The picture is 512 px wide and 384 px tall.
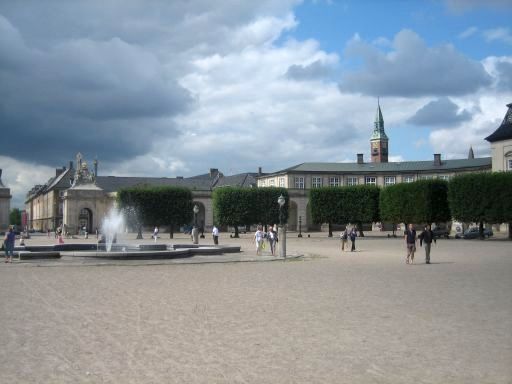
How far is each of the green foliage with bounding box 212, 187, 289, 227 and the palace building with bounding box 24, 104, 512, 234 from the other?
718 cm

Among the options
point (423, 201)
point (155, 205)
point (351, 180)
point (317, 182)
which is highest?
point (351, 180)

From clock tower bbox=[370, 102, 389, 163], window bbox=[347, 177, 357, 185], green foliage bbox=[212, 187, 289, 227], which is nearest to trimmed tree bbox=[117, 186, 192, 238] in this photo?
green foliage bbox=[212, 187, 289, 227]

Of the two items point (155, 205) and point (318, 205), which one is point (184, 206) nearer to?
point (155, 205)

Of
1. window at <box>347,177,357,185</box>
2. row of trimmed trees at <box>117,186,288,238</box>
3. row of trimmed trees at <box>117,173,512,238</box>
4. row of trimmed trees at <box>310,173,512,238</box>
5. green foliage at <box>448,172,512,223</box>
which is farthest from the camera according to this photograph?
window at <box>347,177,357,185</box>

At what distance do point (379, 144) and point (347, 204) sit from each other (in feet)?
261

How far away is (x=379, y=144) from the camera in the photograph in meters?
152

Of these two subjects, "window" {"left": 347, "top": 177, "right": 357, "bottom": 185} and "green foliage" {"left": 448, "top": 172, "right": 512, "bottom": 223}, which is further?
"window" {"left": 347, "top": 177, "right": 357, "bottom": 185}

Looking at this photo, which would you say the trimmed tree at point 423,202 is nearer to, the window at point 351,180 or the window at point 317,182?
the window at point 317,182

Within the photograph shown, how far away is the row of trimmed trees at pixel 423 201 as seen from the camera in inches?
2247

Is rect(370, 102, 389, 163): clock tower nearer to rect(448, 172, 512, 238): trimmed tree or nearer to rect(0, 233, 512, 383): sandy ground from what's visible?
rect(448, 172, 512, 238): trimmed tree

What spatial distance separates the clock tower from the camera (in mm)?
152125

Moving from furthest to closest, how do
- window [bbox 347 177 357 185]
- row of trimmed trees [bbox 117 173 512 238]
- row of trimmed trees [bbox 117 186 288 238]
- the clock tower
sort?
the clock tower, window [bbox 347 177 357 185], row of trimmed trees [bbox 117 186 288 238], row of trimmed trees [bbox 117 173 512 238]

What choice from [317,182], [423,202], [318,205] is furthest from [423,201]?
[317,182]

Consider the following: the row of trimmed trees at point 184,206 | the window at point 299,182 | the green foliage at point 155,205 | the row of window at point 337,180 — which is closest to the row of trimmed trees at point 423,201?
the row of trimmed trees at point 184,206
